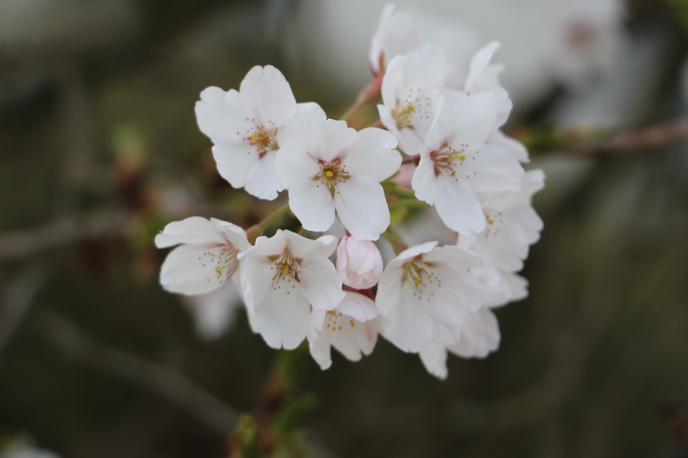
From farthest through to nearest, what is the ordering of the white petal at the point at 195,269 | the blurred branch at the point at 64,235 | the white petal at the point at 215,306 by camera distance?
1. the white petal at the point at 215,306
2. the blurred branch at the point at 64,235
3. the white petal at the point at 195,269

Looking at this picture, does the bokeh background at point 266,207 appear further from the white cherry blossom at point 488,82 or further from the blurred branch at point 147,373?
the white cherry blossom at point 488,82

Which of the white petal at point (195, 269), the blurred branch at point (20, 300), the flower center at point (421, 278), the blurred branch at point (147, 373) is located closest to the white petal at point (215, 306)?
the blurred branch at point (147, 373)

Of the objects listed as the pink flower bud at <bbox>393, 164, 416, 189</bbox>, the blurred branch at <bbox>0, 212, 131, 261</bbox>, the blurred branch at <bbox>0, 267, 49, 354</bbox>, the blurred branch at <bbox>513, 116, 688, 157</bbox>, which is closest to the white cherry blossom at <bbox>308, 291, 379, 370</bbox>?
the pink flower bud at <bbox>393, 164, 416, 189</bbox>

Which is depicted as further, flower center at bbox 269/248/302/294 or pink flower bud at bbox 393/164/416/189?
pink flower bud at bbox 393/164/416/189


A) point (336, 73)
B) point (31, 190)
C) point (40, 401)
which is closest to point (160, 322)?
point (40, 401)

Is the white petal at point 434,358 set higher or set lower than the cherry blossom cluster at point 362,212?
lower

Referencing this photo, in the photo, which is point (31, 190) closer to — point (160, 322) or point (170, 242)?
point (160, 322)

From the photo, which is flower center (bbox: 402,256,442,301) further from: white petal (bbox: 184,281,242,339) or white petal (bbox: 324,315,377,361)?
white petal (bbox: 184,281,242,339)
